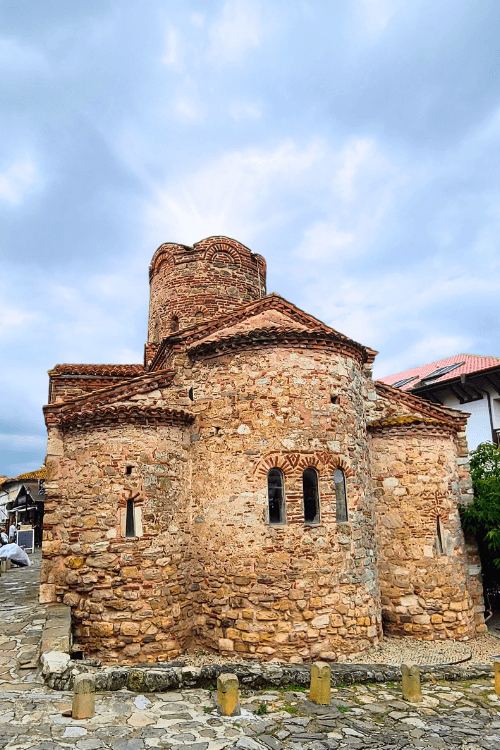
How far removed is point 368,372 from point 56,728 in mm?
9293

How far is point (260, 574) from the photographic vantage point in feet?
29.2

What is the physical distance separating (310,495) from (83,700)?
17.1ft

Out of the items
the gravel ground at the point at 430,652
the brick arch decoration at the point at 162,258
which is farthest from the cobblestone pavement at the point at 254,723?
the brick arch decoration at the point at 162,258

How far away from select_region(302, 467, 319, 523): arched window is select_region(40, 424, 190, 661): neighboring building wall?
88.7 inches

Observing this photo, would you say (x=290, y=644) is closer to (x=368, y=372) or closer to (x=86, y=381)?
(x=368, y=372)

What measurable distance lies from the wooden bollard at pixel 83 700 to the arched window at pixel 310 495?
4.92 metres

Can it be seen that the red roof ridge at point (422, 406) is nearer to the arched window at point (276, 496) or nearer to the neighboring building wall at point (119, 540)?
the arched window at point (276, 496)

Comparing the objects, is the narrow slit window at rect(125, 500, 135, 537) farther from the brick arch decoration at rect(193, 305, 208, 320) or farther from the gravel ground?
the brick arch decoration at rect(193, 305, 208, 320)

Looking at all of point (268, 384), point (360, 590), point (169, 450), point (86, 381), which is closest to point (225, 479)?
point (169, 450)

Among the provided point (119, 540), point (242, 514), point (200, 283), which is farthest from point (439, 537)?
point (200, 283)

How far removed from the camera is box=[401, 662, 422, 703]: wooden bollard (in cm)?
623

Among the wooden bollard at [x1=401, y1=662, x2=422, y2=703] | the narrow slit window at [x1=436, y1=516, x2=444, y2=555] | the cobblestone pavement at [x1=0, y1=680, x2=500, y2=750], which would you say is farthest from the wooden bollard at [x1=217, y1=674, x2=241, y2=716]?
the narrow slit window at [x1=436, y1=516, x2=444, y2=555]

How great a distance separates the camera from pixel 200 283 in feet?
48.7

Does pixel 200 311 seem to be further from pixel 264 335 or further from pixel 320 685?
pixel 320 685
